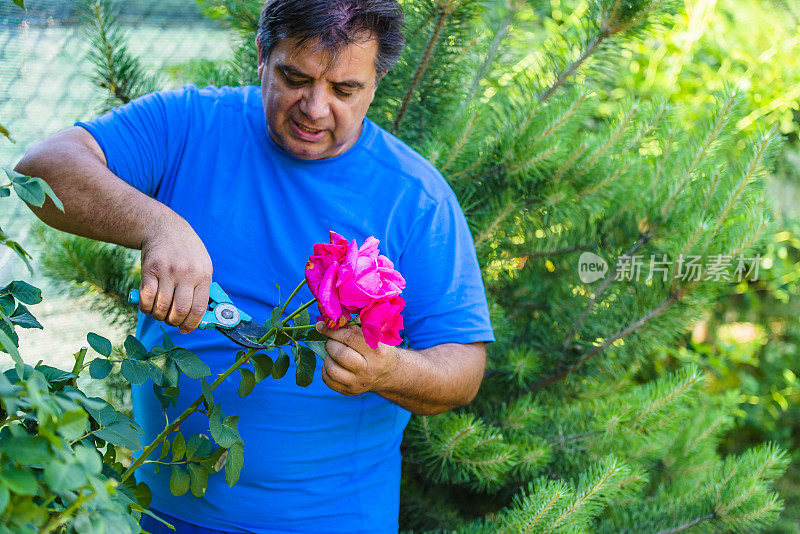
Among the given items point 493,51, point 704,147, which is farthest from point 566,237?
point 493,51

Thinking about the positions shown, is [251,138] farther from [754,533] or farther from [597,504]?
[754,533]

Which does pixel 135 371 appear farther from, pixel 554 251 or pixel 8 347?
pixel 554 251

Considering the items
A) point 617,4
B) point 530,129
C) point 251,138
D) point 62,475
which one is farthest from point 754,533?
point 62,475

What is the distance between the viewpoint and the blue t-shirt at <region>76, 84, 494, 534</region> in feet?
4.31

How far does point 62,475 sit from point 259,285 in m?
0.77

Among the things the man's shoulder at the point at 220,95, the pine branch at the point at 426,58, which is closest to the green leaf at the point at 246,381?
the man's shoulder at the point at 220,95

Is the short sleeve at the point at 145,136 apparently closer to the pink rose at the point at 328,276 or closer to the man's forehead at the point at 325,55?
the man's forehead at the point at 325,55

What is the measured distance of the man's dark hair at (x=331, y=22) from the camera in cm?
124

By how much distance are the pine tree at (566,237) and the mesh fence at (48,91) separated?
0.18 meters

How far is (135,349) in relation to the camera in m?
1.03

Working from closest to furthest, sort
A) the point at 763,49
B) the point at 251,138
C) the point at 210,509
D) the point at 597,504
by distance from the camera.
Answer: the point at 210,509, the point at 251,138, the point at 597,504, the point at 763,49

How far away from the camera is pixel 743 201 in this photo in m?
1.78

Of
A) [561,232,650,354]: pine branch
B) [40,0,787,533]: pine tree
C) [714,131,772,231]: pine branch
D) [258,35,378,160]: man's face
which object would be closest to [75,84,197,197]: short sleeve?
[258,35,378,160]: man's face

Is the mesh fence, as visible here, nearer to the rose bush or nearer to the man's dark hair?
the man's dark hair
